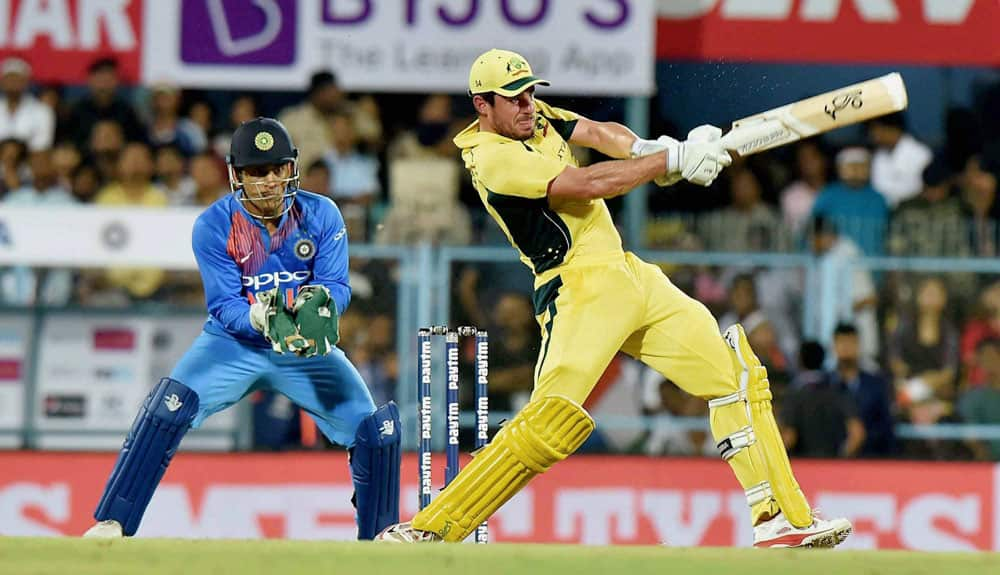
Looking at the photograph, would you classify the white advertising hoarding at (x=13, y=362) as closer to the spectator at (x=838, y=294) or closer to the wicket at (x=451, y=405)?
the wicket at (x=451, y=405)

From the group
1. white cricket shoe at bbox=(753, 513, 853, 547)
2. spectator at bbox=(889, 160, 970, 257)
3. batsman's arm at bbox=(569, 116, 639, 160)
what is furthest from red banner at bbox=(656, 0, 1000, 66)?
white cricket shoe at bbox=(753, 513, 853, 547)

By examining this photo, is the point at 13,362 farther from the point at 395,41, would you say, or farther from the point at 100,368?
the point at 395,41

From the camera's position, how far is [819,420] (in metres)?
10.3

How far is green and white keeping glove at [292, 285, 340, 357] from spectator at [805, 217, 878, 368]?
415 centimetres

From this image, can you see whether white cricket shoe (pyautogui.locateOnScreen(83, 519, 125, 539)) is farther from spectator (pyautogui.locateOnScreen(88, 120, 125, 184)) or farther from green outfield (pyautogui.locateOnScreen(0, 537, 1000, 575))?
spectator (pyautogui.locateOnScreen(88, 120, 125, 184))

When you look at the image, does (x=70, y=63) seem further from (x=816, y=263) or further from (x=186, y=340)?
(x=816, y=263)

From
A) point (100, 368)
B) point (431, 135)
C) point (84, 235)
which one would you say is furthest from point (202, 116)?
point (100, 368)

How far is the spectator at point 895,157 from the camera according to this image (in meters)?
11.5

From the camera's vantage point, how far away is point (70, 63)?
11.9m

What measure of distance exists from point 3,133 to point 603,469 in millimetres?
4421

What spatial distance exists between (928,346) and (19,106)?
5.83 meters

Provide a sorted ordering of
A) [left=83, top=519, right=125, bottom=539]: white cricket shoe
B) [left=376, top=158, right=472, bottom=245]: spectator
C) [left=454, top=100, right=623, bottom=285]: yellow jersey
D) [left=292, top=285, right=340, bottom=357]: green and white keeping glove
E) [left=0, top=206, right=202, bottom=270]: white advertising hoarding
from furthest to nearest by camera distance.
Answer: [left=0, top=206, right=202, bottom=270]: white advertising hoarding < [left=376, top=158, right=472, bottom=245]: spectator < [left=83, top=519, right=125, bottom=539]: white cricket shoe < [left=292, top=285, right=340, bottom=357]: green and white keeping glove < [left=454, top=100, right=623, bottom=285]: yellow jersey

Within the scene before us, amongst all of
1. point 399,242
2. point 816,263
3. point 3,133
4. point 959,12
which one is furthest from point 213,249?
point 959,12

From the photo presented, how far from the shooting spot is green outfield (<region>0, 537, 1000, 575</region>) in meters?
5.51
